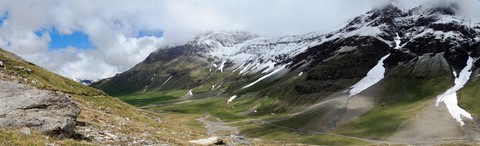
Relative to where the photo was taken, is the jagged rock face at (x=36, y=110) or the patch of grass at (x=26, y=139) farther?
the jagged rock face at (x=36, y=110)

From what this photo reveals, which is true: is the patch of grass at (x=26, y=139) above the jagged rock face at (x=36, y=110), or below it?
below

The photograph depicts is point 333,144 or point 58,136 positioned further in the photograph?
point 333,144

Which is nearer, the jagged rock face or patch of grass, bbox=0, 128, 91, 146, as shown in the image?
patch of grass, bbox=0, 128, 91, 146

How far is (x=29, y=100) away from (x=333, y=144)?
179 m

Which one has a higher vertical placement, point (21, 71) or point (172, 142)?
point (21, 71)

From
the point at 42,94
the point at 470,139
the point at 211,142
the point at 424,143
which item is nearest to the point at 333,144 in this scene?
the point at 424,143

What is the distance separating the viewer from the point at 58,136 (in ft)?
85.8

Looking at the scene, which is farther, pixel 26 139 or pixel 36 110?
pixel 36 110

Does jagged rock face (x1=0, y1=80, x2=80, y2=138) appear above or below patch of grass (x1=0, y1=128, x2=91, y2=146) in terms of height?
above

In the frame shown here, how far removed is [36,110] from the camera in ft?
90.3

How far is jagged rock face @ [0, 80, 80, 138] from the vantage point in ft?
84.6

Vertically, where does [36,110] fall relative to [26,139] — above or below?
above

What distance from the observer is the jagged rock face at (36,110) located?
25.8 meters

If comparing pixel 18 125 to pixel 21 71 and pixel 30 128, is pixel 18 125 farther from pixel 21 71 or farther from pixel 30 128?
pixel 21 71
